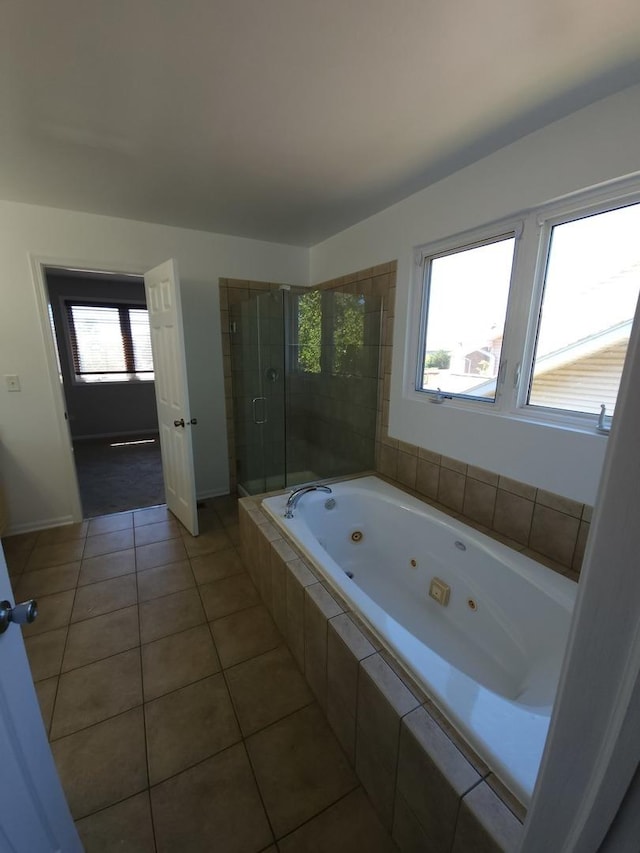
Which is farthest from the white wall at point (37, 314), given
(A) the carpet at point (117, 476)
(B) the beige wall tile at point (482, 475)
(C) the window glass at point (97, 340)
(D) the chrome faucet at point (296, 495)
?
(C) the window glass at point (97, 340)

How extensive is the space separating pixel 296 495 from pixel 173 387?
1.25 m

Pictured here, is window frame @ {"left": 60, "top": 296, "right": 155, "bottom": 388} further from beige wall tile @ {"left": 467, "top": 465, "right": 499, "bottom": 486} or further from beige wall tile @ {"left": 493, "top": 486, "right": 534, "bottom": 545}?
beige wall tile @ {"left": 493, "top": 486, "right": 534, "bottom": 545}

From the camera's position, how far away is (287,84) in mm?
1227

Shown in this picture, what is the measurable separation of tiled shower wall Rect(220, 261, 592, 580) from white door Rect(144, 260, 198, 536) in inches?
21.7

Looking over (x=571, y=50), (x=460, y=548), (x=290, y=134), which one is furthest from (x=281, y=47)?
(x=460, y=548)

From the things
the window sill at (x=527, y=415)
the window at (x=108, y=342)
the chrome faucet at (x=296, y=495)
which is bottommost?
the chrome faucet at (x=296, y=495)

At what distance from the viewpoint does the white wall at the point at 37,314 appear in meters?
2.34

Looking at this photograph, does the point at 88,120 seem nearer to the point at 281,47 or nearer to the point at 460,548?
the point at 281,47

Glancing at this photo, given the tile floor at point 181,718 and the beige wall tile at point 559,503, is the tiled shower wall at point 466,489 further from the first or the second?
the tile floor at point 181,718

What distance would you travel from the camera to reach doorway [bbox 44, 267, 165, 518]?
4656mm

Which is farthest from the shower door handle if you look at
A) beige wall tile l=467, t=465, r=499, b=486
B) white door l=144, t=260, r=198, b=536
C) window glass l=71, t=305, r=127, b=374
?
window glass l=71, t=305, r=127, b=374

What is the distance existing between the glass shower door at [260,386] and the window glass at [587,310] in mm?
1684

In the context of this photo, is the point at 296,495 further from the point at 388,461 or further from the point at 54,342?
the point at 54,342

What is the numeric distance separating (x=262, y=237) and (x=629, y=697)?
3263 millimetres
